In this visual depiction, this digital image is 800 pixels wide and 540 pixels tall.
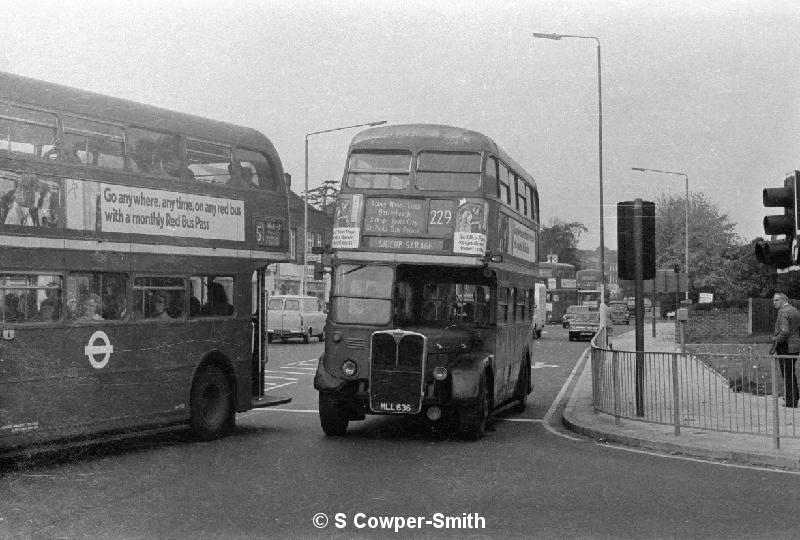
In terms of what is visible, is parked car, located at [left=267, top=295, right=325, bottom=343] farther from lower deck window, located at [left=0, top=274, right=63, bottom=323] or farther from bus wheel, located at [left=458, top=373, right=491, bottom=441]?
lower deck window, located at [left=0, top=274, right=63, bottom=323]

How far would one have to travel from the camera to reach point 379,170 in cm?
1377

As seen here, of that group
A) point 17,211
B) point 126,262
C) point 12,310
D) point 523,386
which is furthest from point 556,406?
point 17,211

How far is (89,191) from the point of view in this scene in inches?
437

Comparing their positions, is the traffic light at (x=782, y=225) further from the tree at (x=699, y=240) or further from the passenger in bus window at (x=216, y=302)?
the tree at (x=699, y=240)

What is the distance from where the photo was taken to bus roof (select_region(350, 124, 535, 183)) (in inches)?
542

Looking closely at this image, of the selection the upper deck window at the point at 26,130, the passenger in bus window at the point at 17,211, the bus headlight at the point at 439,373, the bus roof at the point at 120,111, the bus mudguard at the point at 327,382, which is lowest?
the bus mudguard at the point at 327,382

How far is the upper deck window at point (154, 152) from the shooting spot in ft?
38.6

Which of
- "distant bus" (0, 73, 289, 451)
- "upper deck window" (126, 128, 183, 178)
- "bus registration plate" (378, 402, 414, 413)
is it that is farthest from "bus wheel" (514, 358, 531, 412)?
"upper deck window" (126, 128, 183, 178)

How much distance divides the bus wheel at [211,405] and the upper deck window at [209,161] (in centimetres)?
243

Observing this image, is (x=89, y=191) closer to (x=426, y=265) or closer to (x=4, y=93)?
(x=4, y=93)

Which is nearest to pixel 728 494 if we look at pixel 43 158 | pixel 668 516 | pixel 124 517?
pixel 668 516

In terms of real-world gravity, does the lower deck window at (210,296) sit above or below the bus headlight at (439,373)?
above

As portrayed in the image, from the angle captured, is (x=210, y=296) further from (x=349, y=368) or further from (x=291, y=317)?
(x=291, y=317)

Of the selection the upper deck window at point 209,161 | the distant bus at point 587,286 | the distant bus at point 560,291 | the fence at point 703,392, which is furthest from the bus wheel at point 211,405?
the distant bus at point 587,286
